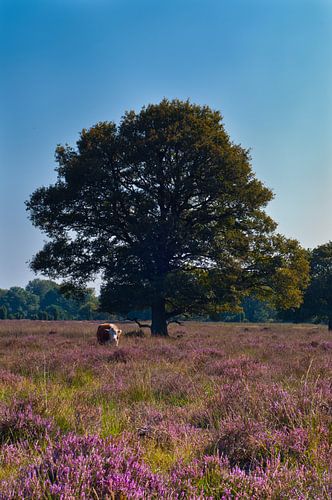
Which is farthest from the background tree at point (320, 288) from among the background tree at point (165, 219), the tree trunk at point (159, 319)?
the tree trunk at point (159, 319)

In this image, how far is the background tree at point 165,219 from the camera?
21984 millimetres

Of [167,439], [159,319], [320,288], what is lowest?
[167,439]

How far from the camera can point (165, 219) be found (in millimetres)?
21766

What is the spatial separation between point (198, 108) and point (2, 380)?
20.1 metres

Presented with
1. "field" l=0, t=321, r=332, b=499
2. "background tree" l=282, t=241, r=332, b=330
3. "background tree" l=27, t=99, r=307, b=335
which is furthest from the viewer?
"background tree" l=282, t=241, r=332, b=330

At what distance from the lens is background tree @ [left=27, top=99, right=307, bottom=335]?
22.0m

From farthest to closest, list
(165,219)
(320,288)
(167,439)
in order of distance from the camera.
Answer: (320,288) → (165,219) → (167,439)

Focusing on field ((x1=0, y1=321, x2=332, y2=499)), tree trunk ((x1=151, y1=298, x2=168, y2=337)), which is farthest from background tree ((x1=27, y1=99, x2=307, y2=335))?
field ((x1=0, y1=321, x2=332, y2=499))

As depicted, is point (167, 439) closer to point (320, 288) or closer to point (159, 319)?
point (159, 319)

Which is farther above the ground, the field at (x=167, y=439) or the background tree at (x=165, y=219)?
the background tree at (x=165, y=219)

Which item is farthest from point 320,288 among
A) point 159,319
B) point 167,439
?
point 167,439

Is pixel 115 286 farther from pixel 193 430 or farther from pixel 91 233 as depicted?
pixel 193 430

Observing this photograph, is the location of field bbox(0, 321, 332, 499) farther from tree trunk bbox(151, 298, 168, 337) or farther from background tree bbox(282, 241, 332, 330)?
background tree bbox(282, 241, 332, 330)

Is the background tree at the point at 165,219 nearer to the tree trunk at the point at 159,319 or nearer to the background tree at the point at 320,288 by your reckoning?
the tree trunk at the point at 159,319
